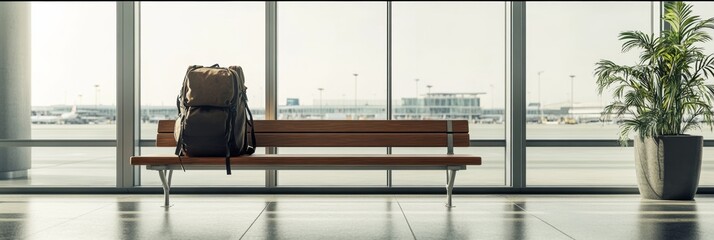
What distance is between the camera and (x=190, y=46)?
295 inches

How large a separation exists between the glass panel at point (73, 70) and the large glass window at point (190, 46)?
0.39m

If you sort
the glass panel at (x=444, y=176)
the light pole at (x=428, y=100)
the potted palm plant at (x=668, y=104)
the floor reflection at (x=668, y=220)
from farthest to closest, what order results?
1. the glass panel at (x=444, y=176)
2. the light pole at (x=428, y=100)
3. the potted palm plant at (x=668, y=104)
4. the floor reflection at (x=668, y=220)

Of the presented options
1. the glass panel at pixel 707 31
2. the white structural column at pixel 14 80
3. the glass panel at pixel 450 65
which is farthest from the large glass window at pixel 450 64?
the white structural column at pixel 14 80

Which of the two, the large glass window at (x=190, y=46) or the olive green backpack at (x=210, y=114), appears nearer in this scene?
the olive green backpack at (x=210, y=114)

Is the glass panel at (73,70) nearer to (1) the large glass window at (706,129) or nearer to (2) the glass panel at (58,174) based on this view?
(2) the glass panel at (58,174)

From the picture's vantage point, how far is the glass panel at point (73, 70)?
7.33 m

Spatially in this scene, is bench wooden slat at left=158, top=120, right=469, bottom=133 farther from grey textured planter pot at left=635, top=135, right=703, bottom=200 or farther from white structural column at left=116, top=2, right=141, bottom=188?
grey textured planter pot at left=635, top=135, right=703, bottom=200

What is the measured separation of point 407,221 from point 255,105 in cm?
265

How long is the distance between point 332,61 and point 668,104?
321 cm

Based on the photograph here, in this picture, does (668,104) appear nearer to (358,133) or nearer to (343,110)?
(358,133)

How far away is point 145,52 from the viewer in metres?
7.21

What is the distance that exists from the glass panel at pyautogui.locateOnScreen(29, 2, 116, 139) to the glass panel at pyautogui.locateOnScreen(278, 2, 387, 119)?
5.75 feet

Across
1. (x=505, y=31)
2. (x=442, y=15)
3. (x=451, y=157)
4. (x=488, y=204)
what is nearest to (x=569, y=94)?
(x=505, y=31)

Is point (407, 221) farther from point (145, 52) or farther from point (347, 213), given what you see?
point (145, 52)
